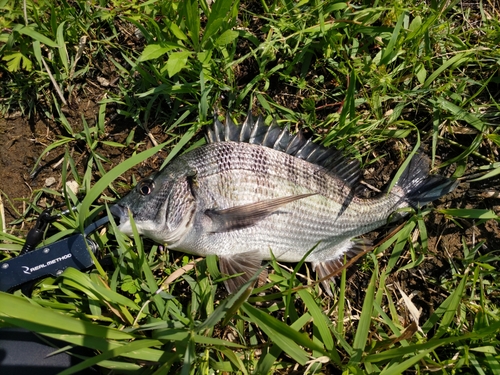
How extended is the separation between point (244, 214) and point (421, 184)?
5.17ft

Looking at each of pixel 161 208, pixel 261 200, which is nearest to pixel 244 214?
pixel 261 200

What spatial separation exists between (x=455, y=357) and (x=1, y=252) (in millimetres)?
3692

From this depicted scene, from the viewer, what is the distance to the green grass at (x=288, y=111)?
2.81 metres

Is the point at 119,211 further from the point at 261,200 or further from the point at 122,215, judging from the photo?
the point at 261,200

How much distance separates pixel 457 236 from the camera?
10.6 ft

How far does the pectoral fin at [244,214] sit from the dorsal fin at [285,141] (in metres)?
0.45

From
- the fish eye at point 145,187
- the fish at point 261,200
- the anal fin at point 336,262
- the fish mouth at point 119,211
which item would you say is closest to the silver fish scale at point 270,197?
the fish at point 261,200

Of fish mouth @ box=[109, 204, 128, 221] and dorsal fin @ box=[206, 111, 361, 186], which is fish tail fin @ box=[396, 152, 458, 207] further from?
fish mouth @ box=[109, 204, 128, 221]

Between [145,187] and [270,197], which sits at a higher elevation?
[145,187]

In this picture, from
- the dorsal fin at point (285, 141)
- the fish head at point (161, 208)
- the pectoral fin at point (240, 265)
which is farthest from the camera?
the dorsal fin at point (285, 141)

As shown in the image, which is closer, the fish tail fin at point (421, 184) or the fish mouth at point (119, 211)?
the fish mouth at point (119, 211)

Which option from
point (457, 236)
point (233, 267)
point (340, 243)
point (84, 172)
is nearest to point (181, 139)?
point (84, 172)

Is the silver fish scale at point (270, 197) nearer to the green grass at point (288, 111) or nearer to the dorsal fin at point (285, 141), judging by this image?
the dorsal fin at point (285, 141)

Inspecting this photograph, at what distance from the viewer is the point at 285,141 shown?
3.06 metres
